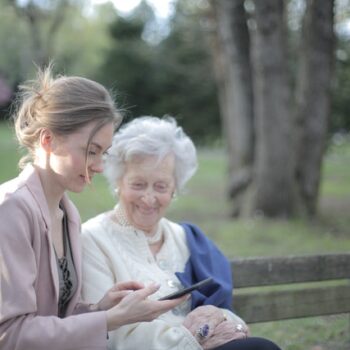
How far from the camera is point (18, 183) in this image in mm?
2500

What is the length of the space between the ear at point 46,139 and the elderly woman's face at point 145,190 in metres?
0.84

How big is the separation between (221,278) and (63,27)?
3348 centimetres

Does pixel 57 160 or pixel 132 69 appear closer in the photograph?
pixel 57 160

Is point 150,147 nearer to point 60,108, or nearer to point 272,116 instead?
point 60,108

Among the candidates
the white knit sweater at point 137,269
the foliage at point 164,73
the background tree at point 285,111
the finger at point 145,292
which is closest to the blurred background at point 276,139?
the background tree at point 285,111

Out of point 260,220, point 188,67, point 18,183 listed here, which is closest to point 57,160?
point 18,183

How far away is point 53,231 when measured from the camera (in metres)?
2.71

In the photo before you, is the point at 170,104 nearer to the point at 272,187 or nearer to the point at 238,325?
the point at 272,187

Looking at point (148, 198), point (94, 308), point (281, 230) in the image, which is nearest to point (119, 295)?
point (94, 308)

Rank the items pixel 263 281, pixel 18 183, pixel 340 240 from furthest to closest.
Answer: pixel 340 240, pixel 263 281, pixel 18 183

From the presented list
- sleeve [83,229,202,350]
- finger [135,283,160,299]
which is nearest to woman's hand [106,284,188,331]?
finger [135,283,160,299]

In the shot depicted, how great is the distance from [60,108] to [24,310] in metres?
0.78

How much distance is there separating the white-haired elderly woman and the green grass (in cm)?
21

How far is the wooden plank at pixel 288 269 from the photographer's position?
3.70 metres
